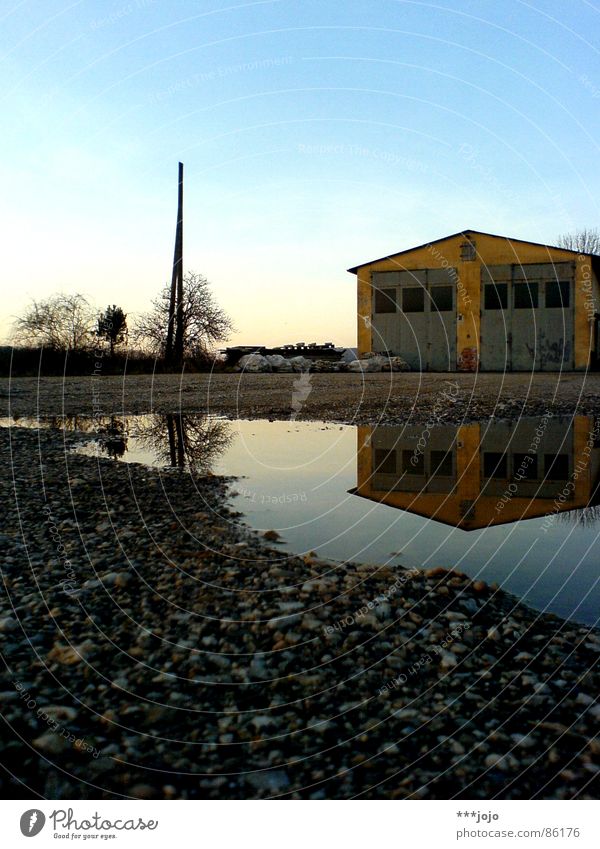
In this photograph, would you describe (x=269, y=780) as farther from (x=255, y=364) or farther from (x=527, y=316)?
(x=527, y=316)

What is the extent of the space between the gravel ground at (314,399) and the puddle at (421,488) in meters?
1.65

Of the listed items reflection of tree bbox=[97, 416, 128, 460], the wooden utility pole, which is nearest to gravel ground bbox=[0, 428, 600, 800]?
reflection of tree bbox=[97, 416, 128, 460]

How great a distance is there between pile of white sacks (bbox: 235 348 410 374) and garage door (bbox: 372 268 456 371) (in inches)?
34.3

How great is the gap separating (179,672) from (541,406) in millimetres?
13560

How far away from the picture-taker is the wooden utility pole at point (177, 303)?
28.4m

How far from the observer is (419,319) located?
3431 cm

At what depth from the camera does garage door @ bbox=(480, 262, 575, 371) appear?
106ft

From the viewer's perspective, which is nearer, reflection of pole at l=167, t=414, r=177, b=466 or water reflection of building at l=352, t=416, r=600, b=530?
water reflection of building at l=352, t=416, r=600, b=530

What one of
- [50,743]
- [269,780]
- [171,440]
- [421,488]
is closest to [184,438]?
[171,440]

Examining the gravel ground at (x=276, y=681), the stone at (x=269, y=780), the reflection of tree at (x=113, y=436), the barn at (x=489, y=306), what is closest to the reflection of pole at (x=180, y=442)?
the reflection of tree at (x=113, y=436)

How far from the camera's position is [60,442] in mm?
10227

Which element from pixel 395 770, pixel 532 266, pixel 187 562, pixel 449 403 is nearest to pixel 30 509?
pixel 187 562

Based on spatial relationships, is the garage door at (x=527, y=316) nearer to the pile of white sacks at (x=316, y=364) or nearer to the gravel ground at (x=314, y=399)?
the pile of white sacks at (x=316, y=364)

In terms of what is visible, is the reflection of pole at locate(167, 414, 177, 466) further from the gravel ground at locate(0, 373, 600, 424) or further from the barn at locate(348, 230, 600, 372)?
the barn at locate(348, 230, 600, 372)
